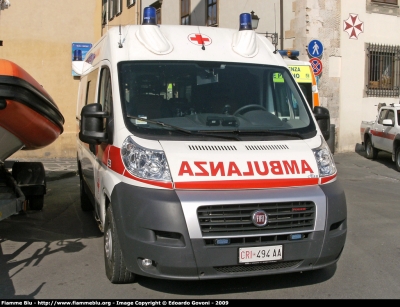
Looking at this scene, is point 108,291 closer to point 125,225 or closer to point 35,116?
point 125,225

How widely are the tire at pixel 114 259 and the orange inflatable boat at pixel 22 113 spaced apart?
5.05 feet

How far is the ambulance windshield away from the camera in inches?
195

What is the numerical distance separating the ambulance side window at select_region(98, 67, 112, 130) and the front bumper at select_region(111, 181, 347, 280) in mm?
1055

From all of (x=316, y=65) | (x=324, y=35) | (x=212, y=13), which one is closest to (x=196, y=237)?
(x=316, y=65)

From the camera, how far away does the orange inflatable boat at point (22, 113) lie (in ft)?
17.6

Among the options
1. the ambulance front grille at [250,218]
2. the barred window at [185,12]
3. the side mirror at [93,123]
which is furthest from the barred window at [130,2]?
the ambulance front grille at [250,218]

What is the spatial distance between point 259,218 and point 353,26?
599 inches

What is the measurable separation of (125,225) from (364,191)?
7701mm

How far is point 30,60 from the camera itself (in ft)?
48.6

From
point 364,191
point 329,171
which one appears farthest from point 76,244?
point 364,191

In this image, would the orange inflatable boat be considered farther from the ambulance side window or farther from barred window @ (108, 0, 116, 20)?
barred window @ (108, 0, 116, 20)

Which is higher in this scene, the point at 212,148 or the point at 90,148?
the point at 212,148

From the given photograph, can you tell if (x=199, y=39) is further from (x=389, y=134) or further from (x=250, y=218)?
(x=389, y=134)

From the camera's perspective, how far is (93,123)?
504 cm
